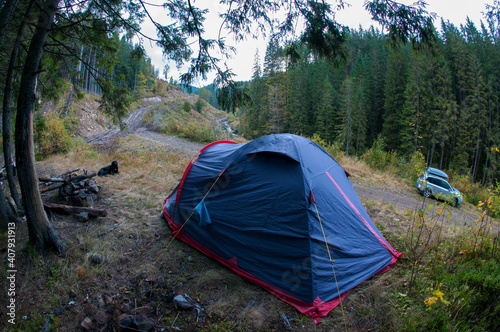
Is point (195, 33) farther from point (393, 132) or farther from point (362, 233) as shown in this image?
point (393, 132)

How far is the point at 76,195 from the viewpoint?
16.6ft

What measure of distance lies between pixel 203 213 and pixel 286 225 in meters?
1.46

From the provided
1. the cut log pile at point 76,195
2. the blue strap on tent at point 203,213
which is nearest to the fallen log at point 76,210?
the cut log pile at point 76,195

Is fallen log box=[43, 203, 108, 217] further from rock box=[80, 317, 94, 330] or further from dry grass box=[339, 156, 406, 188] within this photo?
dry grass box=[339, 156, 406, 188]

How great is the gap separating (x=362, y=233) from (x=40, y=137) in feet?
42.6

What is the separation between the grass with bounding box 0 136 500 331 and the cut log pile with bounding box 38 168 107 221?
0.68 feet

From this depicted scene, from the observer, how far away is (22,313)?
2.52 metres

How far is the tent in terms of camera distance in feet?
10.1

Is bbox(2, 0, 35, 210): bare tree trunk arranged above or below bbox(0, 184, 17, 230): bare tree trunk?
above

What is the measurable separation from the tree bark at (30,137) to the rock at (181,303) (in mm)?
2117

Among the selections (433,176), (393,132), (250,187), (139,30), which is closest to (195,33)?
(139,30)

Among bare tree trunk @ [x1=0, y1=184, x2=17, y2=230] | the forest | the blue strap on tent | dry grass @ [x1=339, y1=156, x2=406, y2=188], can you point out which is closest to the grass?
bare tree trunk @ [x1=0, y1=184, x2=17, y2=230]

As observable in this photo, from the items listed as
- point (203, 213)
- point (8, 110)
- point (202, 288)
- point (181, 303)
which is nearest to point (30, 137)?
point (8, 110)

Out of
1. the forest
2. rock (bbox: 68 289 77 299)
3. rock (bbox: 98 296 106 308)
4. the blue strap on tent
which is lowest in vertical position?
rock (bbox: 98 296 106 308)
